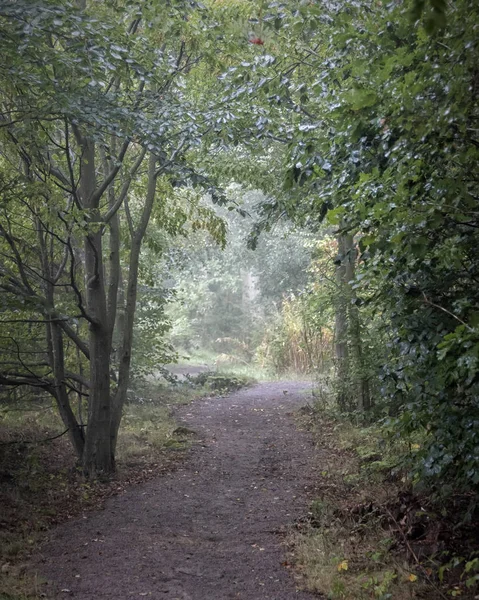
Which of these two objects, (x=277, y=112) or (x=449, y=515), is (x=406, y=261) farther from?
(x=277, y=112)

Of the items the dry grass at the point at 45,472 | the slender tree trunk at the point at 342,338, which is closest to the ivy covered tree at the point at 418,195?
the dry grass at the point at 45,472

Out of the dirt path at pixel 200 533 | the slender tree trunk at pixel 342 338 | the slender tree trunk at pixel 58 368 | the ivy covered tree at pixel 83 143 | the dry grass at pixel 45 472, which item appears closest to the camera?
the dirt path at pixel 200 533

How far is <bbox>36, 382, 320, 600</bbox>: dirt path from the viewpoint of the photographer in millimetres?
4770

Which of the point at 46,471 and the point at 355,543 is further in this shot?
the point at 46,471

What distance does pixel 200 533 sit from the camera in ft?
20.5

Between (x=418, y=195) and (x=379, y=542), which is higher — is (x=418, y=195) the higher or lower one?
the higher one

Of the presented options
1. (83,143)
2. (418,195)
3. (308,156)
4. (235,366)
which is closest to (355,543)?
(418,195)

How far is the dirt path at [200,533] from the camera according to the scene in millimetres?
4770

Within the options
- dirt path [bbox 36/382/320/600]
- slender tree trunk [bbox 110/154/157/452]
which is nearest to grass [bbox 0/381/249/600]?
dirt path [bbox 36/382/320/600]

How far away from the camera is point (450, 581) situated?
4.08m

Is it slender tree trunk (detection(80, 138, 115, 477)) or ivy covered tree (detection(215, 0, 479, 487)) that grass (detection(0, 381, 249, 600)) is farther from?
ivy covered tree (detection(215, 0, 479, 487))

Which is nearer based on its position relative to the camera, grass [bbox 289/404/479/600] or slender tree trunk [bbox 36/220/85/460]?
grass [bbox 289/404/479/600]

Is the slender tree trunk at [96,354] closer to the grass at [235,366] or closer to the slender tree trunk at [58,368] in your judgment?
the slender tree trunk at [58,368]

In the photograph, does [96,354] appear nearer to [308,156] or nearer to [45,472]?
[45,472]
